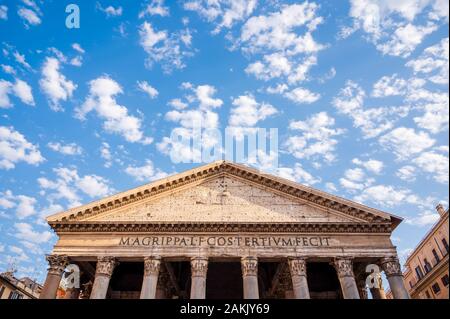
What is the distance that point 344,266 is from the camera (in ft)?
55.4

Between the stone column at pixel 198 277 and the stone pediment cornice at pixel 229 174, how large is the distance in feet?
15.0

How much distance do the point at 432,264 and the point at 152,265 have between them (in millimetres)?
27841

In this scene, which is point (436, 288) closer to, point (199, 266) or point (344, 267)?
point (344, 267)

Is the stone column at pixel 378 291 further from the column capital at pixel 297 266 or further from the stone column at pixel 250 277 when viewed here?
the stone column at pixel 250 277

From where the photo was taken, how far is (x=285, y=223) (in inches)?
695

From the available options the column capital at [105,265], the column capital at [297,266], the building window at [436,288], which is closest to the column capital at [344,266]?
the column capital at [297,266]

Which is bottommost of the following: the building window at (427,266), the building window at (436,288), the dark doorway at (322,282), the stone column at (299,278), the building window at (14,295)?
the stone column at (299,278)

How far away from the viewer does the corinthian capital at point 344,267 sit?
1661cm

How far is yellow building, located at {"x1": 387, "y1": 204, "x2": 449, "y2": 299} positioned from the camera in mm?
29297

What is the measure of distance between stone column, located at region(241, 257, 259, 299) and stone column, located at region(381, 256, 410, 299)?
653 cm

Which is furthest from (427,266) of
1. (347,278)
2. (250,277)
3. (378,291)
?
(250,277)
